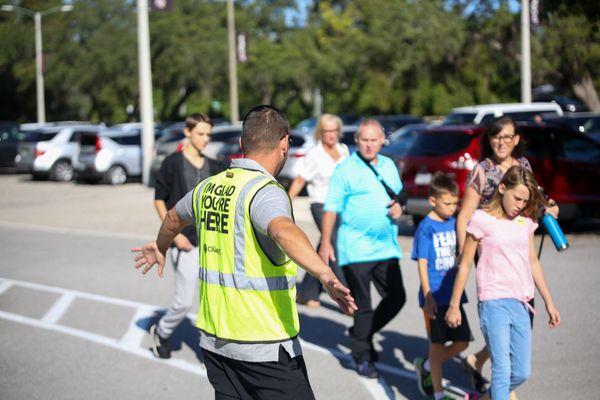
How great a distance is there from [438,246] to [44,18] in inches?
2126

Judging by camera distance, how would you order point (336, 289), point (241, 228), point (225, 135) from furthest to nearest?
point (225, 135), point (241, 228), point (336, 289)

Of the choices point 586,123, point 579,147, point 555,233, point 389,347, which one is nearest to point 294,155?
point 586,123

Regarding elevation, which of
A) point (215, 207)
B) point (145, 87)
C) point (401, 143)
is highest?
point (145, 87)

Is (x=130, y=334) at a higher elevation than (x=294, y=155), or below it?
below

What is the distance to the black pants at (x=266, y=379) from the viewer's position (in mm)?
3730

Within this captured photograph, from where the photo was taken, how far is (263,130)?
377 centimetres

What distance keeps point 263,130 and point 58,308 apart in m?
6.28

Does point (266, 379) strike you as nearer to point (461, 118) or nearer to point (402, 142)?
point (402, 142)

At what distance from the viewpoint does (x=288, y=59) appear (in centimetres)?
5262

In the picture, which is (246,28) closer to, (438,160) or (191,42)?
(191,42)

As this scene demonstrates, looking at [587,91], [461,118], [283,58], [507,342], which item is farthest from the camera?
[283,58]

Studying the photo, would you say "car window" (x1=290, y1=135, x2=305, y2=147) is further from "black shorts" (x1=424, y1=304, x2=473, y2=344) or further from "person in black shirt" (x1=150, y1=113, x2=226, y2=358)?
"black shorts" (x1=424, y1=304, x2=473, y2=344)

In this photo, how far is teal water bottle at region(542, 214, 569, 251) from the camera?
509cm

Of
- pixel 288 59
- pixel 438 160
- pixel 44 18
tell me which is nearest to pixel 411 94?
pixel 288 59
